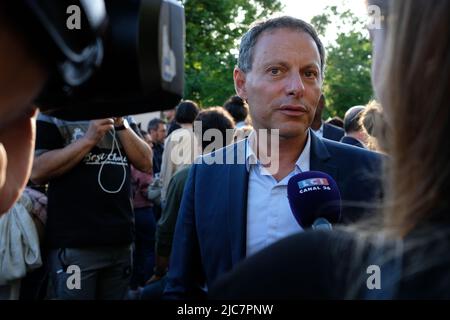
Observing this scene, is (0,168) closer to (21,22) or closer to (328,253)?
(21,22)

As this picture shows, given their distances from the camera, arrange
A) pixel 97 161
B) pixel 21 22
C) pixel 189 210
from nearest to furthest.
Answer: pixel 21 22 → pixel 189 210 → pixel 97 161

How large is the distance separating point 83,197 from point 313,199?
2019 millimetres

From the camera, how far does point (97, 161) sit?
3648mm

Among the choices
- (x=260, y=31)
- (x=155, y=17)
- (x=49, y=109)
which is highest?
(x=260, y=31)

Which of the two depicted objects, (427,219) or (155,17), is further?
(155,17)

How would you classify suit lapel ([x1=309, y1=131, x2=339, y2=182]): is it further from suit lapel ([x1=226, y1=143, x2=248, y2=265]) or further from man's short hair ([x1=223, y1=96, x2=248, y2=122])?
man's short hair ([x1=223, y1=96, x2=248, y2=122])

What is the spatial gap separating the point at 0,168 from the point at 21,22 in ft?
1.11

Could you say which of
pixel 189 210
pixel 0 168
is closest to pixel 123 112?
pixel 0 168

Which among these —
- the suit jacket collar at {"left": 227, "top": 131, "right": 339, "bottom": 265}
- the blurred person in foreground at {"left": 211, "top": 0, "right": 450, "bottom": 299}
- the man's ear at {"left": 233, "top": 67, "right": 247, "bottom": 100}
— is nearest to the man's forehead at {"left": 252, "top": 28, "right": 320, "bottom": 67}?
the man's ear at {"left": 233, "top": 67, "right": 247, "bottom": 100}

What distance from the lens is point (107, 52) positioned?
40.9 inches

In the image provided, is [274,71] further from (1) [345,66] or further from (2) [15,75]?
(1) [345,66]

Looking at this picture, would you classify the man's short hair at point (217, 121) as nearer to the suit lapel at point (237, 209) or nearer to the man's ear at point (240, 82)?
the man's ear at point (240, 82)

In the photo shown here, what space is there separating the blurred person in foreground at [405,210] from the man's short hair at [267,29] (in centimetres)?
148

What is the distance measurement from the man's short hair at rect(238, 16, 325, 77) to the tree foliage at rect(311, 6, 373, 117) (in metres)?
20.4
